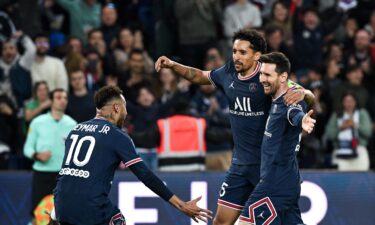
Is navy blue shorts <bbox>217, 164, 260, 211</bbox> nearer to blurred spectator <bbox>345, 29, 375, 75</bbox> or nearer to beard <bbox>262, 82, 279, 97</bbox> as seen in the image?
beard <bbox>262, 82, 279, 97</bbox>

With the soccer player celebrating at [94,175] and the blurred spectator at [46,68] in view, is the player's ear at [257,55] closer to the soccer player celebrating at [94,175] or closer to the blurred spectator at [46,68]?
the soccer player celebrating at [94,175]

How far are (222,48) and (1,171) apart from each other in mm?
5079

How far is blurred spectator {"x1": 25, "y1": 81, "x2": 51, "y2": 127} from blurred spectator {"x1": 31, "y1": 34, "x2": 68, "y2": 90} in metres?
0.52

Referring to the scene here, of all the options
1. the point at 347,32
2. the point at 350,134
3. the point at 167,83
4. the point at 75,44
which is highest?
the point at 347,32

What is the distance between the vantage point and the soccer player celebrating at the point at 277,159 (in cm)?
982

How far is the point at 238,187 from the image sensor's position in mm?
10641

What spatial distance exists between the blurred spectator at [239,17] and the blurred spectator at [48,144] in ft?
14.6

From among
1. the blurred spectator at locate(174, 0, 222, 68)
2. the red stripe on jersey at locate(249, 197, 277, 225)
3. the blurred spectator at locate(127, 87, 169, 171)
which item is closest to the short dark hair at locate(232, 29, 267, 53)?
the red stripe on jersey at locate(249, 197, 277, 225)

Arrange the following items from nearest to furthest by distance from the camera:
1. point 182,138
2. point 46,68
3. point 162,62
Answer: point 162,62, point 182,138, point 46,68

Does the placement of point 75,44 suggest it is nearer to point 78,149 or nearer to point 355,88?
point 355,88

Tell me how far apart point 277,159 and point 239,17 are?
25.9ft

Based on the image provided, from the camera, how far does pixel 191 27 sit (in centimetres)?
1722

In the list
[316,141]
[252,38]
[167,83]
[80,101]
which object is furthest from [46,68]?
[252,38]

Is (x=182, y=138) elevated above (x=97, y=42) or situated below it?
below
